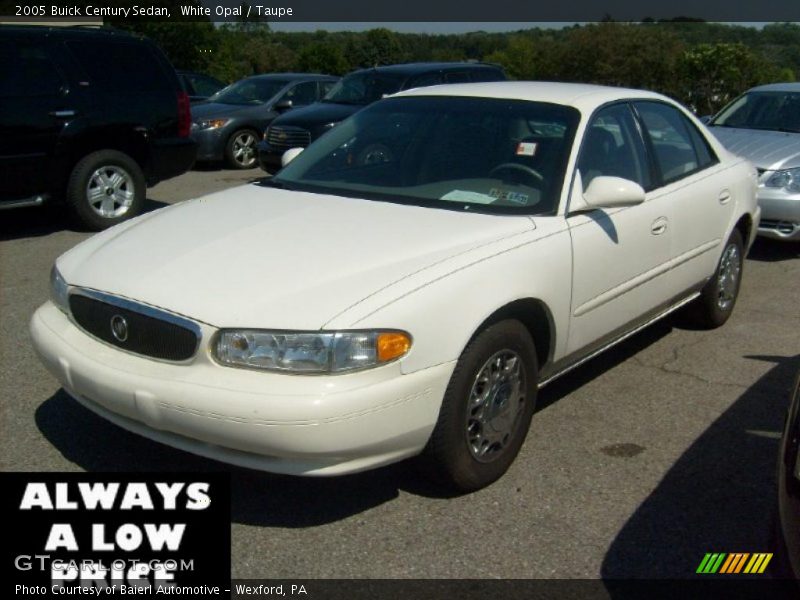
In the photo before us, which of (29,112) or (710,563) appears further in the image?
(29,112)

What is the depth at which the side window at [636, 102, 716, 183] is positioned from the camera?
513 cm

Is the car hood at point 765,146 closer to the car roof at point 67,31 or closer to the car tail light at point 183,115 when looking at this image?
the car tail light at point 183,115

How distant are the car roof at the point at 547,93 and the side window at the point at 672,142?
0.46 feet

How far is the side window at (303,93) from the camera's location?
1450 centimetres

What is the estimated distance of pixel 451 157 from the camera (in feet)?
14.9

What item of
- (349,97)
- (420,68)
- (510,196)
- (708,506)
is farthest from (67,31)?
(708,506)

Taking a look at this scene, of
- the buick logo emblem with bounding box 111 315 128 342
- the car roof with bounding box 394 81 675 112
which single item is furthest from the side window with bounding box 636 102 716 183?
the buick logo emblem with bounding box 111 315 128 342

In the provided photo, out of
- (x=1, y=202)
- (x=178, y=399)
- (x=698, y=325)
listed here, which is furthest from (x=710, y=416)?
(x=1, y=202)

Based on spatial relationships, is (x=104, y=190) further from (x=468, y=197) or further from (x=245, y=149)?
(x=468, y=197)

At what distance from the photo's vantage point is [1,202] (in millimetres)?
8141

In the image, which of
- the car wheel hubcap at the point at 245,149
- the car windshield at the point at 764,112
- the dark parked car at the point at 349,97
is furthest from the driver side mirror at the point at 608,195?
the car wheel hubcap at the point at 245,149

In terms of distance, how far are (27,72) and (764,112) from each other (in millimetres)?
6862

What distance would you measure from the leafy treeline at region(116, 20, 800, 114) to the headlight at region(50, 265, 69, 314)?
2178 centimetres

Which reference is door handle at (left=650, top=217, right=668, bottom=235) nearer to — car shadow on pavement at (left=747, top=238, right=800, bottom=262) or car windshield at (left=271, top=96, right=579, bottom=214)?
car windshield at (left=271, top=96, right=579, bottom=214)
